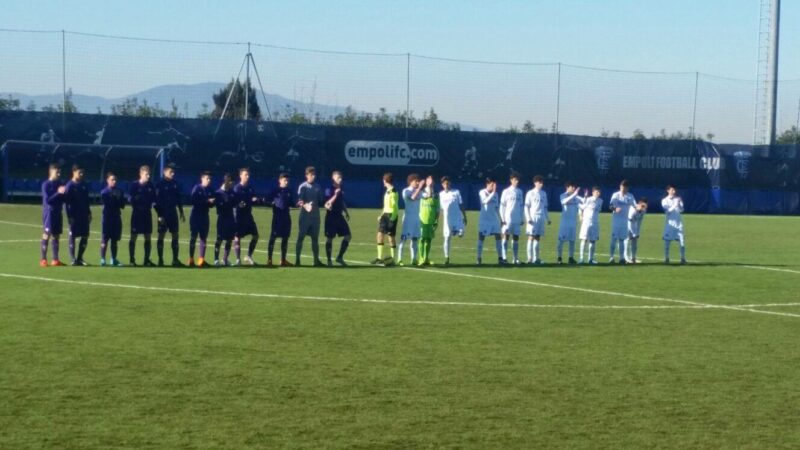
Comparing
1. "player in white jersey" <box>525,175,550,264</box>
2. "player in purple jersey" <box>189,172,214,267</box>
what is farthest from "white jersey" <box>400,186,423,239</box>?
"player in purple jersey" <box>189,172,214,267</box>

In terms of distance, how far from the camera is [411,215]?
1030 inches

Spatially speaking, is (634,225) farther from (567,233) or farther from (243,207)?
(243,207)

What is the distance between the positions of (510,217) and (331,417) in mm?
16915

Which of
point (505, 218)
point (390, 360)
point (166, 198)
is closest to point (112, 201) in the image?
point (166, 198)

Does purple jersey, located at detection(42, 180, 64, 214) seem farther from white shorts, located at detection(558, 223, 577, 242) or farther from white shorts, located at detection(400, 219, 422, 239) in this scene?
white shorts, located at detection(558, 223, 577, 242)

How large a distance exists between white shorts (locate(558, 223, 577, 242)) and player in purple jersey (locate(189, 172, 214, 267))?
8.05 metres

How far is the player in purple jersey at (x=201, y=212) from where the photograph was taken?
23.8m

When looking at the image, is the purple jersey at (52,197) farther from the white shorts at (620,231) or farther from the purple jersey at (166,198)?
the white shorts at (620,231)

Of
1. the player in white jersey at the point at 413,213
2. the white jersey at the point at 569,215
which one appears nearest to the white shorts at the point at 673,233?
the white jersey at the point at 569,215

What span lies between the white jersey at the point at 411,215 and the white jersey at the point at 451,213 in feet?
3.36

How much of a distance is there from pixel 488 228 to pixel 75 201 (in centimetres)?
860

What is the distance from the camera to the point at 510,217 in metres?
26.6

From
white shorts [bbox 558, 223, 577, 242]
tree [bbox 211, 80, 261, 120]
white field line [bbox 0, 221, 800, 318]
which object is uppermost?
tree [bbox 211, 80, 261, 120]

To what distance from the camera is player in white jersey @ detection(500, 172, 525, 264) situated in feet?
86.9
